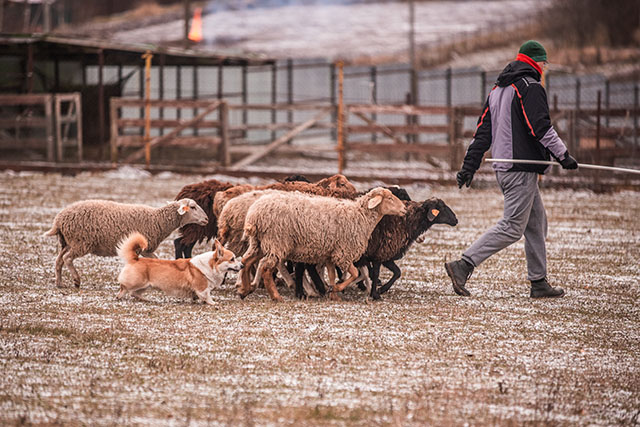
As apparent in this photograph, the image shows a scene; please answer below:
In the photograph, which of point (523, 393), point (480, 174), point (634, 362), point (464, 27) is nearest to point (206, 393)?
point (523, 393)

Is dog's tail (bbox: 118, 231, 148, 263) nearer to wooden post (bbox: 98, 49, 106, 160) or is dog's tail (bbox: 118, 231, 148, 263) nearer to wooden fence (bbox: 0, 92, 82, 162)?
wooden fence (bbox: 0, 92, 82, 162)

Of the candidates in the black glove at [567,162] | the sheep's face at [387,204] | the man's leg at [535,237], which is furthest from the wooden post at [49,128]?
the black glove at [567,162]

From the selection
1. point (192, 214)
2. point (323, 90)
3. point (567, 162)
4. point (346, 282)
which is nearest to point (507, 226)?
point (567, 162)

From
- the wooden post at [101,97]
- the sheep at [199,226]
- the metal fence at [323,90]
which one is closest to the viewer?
the sheep at [199,226]

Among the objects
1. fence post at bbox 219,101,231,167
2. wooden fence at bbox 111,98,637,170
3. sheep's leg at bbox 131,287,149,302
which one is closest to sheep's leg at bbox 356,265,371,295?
sheep's leg at bbox 131,287,149,302

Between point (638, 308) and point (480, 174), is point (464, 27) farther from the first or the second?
point (638, 308)

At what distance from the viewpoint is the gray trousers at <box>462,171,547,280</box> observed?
8242 mm

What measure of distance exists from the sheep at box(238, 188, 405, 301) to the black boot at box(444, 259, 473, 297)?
86cm

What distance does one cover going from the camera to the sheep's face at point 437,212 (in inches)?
340

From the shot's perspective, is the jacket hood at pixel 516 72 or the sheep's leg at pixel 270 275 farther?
the jacket hood at pixel 516 72

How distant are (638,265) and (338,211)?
12.7 ft

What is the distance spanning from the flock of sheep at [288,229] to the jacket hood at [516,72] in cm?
134

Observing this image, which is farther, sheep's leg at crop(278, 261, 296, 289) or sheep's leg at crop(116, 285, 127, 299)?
sheep's leg at crop(278, 261, 296, 289)

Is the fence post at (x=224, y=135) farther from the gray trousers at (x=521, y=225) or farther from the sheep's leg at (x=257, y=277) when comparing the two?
the gray trousers at (x=521, y=225)
